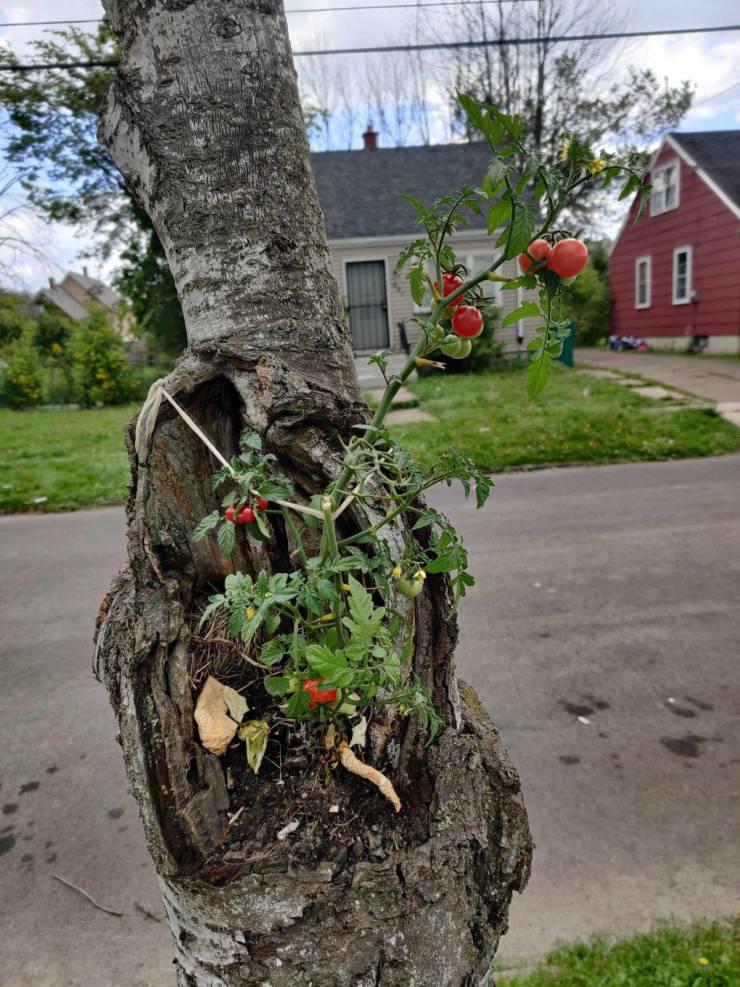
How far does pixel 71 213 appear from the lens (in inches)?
607

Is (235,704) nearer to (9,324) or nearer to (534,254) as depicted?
(534,254)

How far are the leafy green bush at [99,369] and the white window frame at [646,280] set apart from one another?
15855 mm

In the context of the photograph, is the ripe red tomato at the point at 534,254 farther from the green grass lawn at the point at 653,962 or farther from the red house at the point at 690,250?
the red house at the point at 690,250

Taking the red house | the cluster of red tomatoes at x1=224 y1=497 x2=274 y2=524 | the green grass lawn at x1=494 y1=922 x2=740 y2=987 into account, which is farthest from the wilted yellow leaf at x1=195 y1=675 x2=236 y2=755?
the red house

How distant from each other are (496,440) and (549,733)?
6.04 meters

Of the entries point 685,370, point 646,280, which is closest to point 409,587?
point 685,370

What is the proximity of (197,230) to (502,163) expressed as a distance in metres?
0.71

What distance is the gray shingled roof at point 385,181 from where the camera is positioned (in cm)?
1809

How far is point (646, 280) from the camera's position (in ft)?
73.6

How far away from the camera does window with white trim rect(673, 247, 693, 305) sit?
1977 cm

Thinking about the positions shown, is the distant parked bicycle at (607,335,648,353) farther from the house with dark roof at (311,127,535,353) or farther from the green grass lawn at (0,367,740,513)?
the green grass lawn at (0,367,740,513)

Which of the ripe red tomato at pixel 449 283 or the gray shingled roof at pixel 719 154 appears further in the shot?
the gray shingled roof at pixel 719 154

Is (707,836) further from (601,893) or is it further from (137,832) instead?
(137,832)

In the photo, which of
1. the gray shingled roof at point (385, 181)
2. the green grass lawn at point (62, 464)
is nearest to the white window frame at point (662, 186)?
→ the gray shingled roof at point (385, 181)
